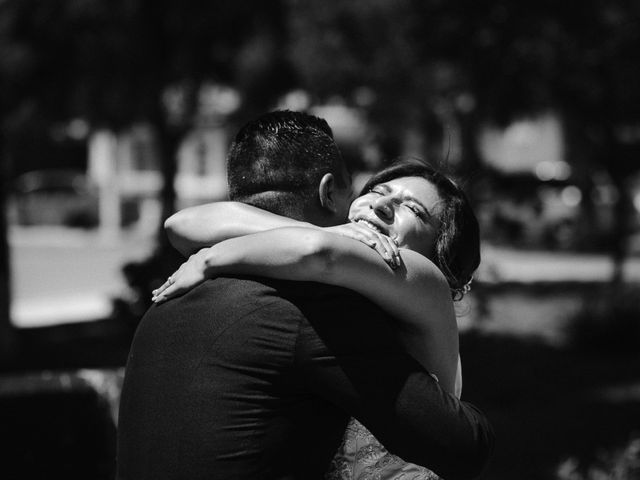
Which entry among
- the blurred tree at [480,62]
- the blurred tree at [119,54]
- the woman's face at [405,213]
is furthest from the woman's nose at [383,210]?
the blurred tree at [119,54]

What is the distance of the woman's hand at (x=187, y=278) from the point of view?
6.44 feet

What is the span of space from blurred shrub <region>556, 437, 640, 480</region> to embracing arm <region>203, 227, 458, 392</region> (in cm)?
320

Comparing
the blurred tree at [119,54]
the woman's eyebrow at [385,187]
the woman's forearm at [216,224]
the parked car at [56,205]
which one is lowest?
the parked car at [56,205]

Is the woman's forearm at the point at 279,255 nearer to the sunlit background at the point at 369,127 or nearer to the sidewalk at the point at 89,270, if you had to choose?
the sunlit background at the point at 369,127

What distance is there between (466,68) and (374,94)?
18.1 feet

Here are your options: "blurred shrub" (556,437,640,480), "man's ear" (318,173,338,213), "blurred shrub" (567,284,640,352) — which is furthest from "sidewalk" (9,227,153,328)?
"man's ear" (318,173,338,213)

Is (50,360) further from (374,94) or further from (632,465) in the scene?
(374,94)

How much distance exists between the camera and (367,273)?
5.99 ft

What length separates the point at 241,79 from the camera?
48.1ft

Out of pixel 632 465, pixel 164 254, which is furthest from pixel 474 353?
pixel 632 465

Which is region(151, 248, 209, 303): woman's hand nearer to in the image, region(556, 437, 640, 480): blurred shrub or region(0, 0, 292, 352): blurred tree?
region(556, 437, 640, 480): blurred shrub

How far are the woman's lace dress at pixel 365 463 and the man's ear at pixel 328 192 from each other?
428mm

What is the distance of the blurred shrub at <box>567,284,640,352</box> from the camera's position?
35.2 feet

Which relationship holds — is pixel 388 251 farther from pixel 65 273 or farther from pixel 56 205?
pixel 56 205
